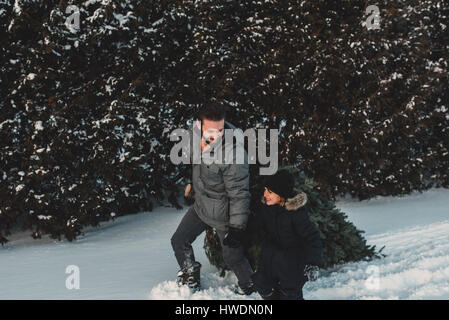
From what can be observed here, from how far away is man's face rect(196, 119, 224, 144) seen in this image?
13.2 ft

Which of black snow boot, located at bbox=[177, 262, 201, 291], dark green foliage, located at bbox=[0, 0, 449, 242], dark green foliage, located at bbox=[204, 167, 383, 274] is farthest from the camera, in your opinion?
dark green foliage, located at bbox=[0, 0, 449, 242]


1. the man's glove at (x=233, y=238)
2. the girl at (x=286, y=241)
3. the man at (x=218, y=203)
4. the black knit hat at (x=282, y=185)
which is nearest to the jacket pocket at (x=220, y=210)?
the man at (x=218, y=203)

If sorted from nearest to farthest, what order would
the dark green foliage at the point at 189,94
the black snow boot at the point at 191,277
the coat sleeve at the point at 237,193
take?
1. the coat sleeve at the point at 237,193
2. the black snow boot at the point at 191,277
3. the dark green foliage at the point at 189,94

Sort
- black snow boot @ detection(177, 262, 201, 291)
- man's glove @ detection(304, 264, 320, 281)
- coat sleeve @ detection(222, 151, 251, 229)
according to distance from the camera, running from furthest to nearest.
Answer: black snow boot @ detection(177, 262, 201, 291) → coat sleeve @ detection(222, 151, 251, 229) → man's glove @ detection(304, 264, 320, 281)

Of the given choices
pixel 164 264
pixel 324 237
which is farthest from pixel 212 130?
pixel 164 264

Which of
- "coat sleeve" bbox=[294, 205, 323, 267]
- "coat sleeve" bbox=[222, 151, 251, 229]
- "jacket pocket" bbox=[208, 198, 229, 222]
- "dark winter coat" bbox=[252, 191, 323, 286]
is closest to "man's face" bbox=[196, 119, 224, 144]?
"coat sleeve" bbox=[222, 151, 251, 229]

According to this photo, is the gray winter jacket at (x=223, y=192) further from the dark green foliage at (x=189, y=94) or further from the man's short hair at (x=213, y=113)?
the dark green foliage at (x=189, y=94)

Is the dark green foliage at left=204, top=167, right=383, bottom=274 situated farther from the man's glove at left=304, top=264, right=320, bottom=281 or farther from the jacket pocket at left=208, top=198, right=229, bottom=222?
the man's glove at left=304, top=264, right=320, bottom=281

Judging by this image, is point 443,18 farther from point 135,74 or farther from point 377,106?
point 135,74

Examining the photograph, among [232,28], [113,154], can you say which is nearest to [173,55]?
[232,28]

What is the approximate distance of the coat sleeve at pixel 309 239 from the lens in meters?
3.63

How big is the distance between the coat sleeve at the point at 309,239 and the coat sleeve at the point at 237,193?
441mm

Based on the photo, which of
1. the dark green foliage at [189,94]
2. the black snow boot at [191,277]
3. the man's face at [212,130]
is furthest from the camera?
the dark green foliage at [189,94]

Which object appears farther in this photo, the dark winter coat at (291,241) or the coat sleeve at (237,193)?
the coat sleeve at (237,193)
